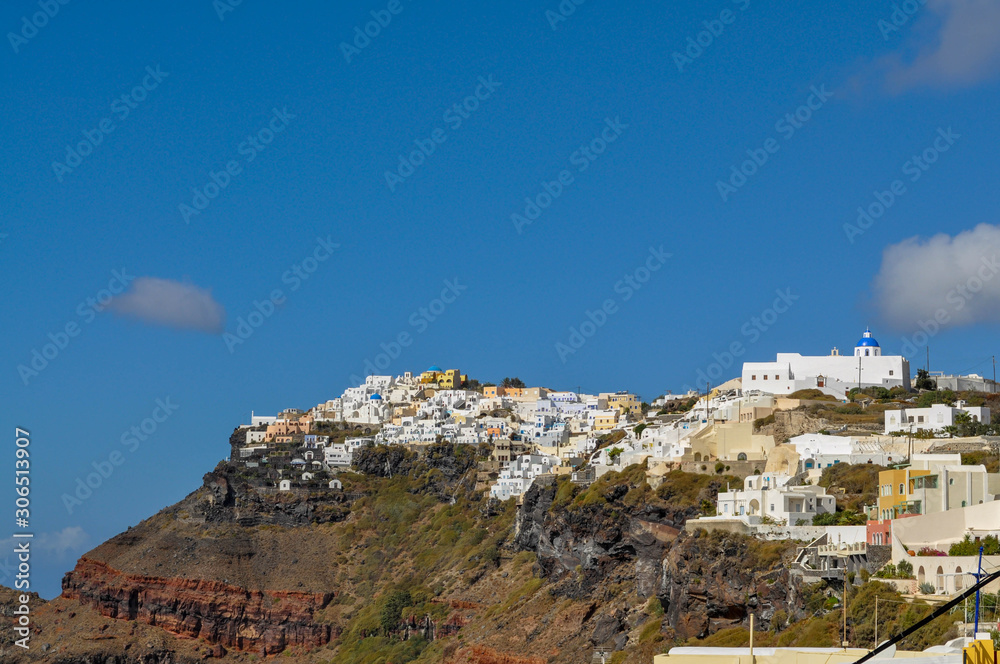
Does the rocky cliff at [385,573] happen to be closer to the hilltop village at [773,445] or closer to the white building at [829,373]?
the hilltop village at [773,445]

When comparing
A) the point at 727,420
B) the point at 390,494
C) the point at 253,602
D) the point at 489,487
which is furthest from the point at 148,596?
the point at 727,420

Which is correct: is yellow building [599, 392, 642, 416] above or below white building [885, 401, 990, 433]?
above

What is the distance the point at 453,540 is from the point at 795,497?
2149 inches

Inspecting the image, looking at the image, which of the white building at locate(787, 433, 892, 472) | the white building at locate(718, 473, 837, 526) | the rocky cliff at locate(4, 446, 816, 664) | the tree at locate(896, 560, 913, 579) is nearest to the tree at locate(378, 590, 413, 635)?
the rocky cliff at locate(4, 446, 816, 664)

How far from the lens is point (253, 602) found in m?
128

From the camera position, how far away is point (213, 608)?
129m

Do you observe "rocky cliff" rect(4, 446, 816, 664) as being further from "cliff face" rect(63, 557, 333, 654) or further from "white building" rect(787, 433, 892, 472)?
"white building" rect(787, 433, 892, 472)

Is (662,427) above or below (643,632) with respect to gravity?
above

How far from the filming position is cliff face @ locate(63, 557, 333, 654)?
125125 millimetres

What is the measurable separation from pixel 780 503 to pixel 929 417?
13951mm

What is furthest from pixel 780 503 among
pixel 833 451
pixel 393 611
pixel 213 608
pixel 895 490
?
pixel 213 608

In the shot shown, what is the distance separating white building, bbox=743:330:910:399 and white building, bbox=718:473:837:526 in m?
24.5

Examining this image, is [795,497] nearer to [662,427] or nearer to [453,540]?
[662,427]

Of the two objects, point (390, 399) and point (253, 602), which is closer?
point (253, 602)
